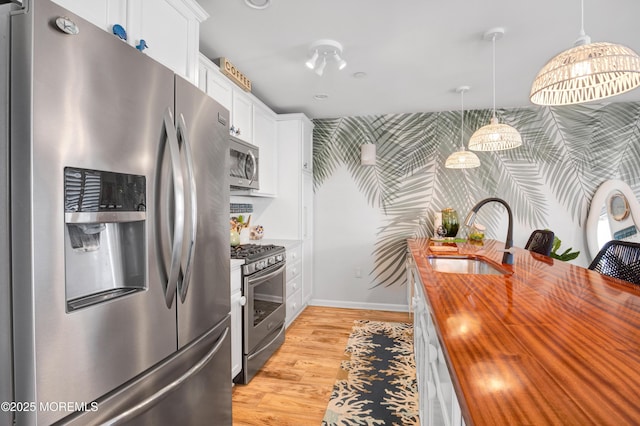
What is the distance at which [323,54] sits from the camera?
8.34 ft

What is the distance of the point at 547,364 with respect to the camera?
663 millimetres

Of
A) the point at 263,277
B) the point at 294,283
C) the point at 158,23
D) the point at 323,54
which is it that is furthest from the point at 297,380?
the point at 323,54

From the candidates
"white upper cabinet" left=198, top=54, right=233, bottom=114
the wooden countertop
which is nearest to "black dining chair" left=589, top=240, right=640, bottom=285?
the wooden countertop

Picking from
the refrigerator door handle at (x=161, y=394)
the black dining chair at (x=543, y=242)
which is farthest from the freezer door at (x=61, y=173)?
the black dining chair at (x=543, y=242)

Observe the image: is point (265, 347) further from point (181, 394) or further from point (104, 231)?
point (104, 231)

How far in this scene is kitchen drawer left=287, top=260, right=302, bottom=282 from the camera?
135 inches

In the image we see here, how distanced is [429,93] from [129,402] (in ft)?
11.6

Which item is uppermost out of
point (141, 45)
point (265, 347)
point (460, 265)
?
point (141, 45)

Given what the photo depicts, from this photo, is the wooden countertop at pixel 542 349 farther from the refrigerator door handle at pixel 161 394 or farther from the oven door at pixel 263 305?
the oven door at pixel 263 305

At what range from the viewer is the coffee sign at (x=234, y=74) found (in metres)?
2.54

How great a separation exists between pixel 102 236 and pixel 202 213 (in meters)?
0.44

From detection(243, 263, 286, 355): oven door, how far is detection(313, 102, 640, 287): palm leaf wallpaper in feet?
5.65

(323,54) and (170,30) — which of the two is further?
(323,54)

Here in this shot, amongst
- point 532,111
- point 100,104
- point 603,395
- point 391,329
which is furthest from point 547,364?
point 532,111
